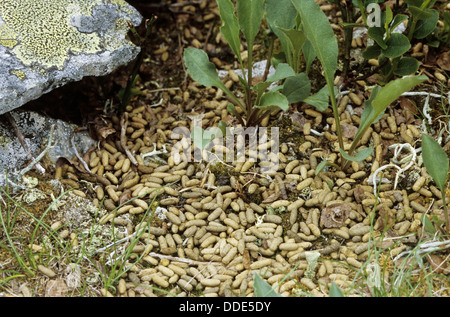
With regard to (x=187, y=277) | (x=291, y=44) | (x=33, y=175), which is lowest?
(x=187, y=277)

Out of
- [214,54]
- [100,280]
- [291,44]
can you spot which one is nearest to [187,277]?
[100,280]

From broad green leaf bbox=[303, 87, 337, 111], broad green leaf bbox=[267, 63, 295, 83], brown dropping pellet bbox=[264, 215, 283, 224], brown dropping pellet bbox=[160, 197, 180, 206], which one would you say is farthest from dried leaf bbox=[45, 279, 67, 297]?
broad green leaf bbox=[303, 87, 337, 111]

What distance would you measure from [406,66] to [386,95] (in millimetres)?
375

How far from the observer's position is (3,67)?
1889 mm

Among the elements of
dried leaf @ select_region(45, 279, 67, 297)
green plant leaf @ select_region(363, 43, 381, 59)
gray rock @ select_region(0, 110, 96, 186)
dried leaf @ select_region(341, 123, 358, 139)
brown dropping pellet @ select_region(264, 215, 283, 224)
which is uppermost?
green plant leaf @ select_region(363, 43, 381, 59)

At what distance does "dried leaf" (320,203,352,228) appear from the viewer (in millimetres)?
1897

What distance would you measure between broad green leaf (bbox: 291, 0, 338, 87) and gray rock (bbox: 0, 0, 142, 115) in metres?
0.66

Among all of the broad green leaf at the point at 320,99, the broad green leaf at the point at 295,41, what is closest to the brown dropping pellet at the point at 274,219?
the broad green leaf at the point at 320,99

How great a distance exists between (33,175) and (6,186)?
103 millimetres

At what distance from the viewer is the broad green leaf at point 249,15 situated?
1976mm

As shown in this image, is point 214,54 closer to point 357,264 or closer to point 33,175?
point 33,175

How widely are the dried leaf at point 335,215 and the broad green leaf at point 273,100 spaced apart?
40 cm

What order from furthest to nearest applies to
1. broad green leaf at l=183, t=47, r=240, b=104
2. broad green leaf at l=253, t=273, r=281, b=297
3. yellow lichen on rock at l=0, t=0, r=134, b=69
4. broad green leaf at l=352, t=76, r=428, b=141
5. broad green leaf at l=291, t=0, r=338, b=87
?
broad green leaf at l=183, t=47, r=240, b=104
yellow lichen on rock at l=0, t=0, r=134, b=69
broad green leaf at l=291, t=0, r=338, b=87
broad green leaf at l=352, t=76, r=428, b=141
broad green leaf at l=253, t=273, r=281, b=297

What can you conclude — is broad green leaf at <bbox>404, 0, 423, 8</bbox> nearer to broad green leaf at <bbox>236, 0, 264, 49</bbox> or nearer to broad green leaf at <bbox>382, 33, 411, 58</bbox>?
broad green leaf at <bbox>382, 33, 411, 58</bbox>
